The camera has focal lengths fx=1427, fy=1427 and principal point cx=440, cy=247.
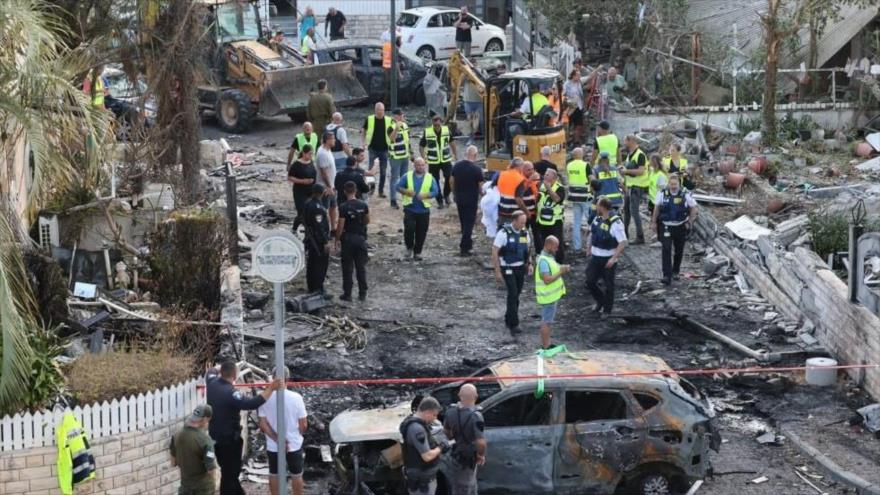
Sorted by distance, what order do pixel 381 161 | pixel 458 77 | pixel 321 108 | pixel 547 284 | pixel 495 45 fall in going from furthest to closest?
1. pixel 495 45
2. pixel 458 77
3. pixel 321 108
4. pixel 381 161
5. pixel 547 284

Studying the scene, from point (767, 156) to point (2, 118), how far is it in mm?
16682

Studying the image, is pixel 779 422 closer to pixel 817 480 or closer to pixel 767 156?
pixel 817 480

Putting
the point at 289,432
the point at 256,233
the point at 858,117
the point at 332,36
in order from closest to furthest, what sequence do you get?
the point at 289,432, the point at 256,233, the point at 858,117, the point at 332,36

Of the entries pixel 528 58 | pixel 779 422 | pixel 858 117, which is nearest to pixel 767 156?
pixel 858 117

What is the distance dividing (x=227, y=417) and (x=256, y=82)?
17.9 metres

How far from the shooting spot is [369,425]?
12.3 metres

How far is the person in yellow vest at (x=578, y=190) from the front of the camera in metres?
20.5

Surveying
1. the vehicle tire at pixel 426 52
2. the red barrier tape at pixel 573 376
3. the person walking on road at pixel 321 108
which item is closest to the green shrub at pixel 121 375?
the red barrier tape at pixel 573 376

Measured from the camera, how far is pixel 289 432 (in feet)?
40.0

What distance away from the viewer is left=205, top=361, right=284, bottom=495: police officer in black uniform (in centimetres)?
1200

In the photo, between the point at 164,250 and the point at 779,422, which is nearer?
the point at 779,422

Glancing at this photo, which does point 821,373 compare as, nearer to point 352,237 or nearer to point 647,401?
point 647,401

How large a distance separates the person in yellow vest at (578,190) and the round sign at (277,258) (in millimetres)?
9310

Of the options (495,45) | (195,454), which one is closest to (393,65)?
(495,45)
